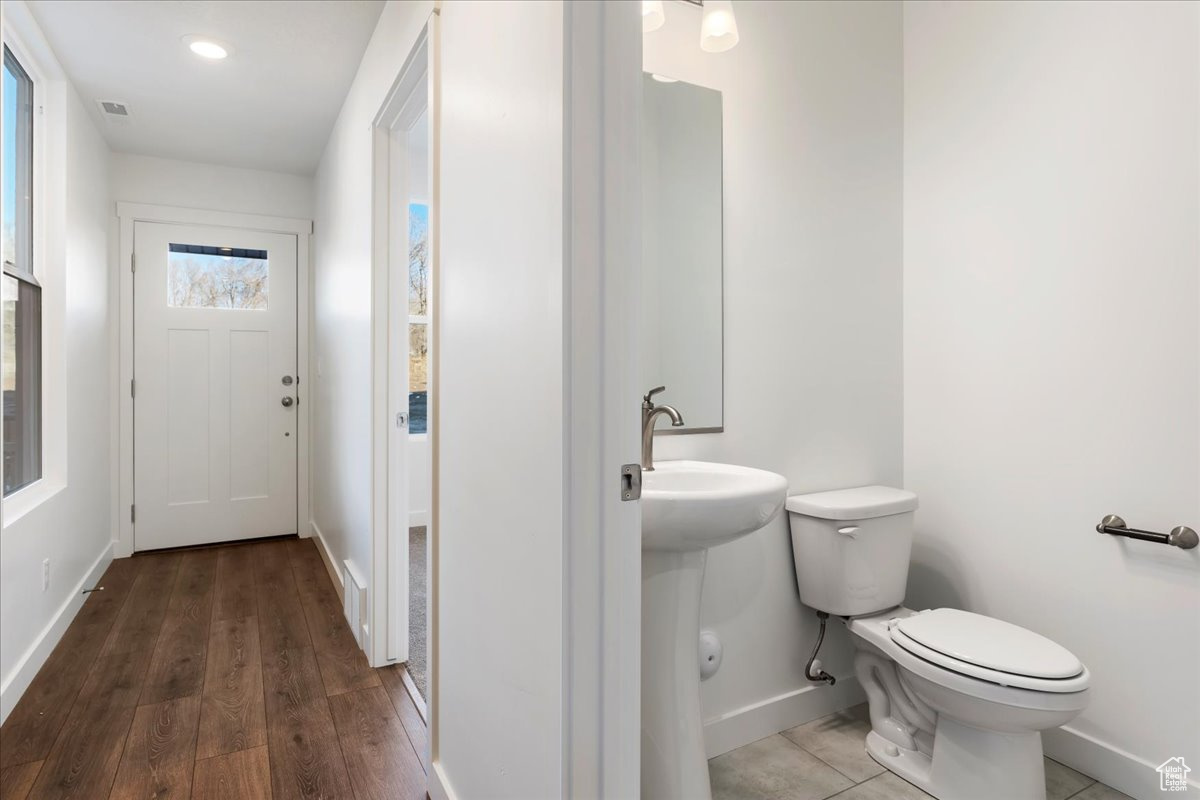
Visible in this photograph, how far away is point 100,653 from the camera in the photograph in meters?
2.44

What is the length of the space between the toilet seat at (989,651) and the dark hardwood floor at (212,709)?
132 centimetres

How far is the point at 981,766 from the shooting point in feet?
5.08

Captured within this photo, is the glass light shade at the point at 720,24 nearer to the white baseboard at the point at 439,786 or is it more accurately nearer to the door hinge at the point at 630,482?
the door hinge at the point at 630,482

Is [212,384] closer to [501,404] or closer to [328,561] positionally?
[328,561]

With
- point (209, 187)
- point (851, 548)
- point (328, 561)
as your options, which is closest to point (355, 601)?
point (328, 561)

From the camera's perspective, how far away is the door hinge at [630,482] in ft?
3.26

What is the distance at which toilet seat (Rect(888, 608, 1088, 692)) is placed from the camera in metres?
1.42

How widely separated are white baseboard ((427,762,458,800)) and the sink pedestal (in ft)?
1.52

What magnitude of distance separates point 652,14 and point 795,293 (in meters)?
0.87

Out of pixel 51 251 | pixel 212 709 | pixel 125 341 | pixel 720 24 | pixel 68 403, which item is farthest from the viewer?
pixel 125 341

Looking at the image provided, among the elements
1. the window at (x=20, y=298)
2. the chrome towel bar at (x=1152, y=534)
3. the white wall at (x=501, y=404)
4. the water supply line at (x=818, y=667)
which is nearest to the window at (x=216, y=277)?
the window at (x=20, y=298)

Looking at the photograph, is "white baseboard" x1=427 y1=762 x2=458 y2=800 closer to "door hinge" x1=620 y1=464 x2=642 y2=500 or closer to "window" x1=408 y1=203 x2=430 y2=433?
"door hinge" x1=620 y1=464 x2=642 y2=500

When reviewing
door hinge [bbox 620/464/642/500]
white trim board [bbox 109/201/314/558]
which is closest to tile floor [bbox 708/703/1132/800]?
door hinge [bbox 620/464/642/500]

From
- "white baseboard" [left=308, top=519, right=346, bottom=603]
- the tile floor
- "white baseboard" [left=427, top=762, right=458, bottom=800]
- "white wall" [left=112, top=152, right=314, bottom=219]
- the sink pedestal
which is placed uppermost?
"white wall" [left=112, top=152, right=314, bottom=219]
